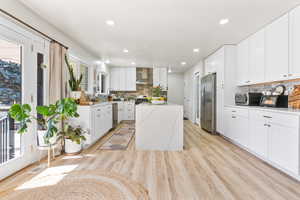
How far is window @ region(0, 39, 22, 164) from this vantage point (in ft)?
6.60

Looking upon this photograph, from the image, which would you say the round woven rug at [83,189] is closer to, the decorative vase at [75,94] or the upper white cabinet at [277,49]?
the decorative vase at [75,94]

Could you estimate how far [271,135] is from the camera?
2379 millimetres

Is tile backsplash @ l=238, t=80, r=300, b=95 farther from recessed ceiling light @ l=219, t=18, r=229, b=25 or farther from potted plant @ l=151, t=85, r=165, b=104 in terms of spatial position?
potted plant @ l=151, t=85, r=165, b=104

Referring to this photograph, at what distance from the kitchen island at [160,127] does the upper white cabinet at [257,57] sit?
1.75m

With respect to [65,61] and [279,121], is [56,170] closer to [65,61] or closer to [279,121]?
[65,61]

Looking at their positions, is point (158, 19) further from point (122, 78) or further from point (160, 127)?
point (122, 78)

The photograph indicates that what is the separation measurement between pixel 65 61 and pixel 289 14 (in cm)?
414

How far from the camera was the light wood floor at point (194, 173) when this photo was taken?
172 centimetres

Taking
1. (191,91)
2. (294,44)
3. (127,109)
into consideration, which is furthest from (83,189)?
(191,91)

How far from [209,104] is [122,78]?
4.00 metres

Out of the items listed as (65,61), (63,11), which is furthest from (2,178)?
(63,11)

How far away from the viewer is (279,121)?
223 cm

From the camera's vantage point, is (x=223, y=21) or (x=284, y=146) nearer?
(x=284, y=146)

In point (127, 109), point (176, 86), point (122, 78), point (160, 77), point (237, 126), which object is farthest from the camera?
point (176, 86)
